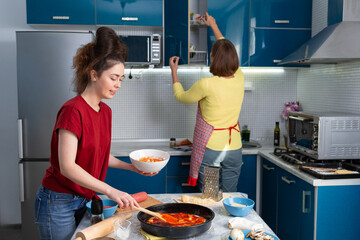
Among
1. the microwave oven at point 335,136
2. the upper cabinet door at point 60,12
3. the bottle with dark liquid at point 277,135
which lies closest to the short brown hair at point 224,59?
the microwave oven at point 335,136

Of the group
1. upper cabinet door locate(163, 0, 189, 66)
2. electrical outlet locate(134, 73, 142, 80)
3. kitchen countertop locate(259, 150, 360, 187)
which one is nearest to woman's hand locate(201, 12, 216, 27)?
upper cabinet door locate(163, 0, 189, 66)

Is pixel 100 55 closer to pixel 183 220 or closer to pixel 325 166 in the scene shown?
pixel 183 220

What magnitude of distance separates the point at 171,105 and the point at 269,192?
4.34ft

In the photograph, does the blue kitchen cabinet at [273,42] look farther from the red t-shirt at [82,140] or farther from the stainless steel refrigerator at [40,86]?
the red t-shirt at [82,140]

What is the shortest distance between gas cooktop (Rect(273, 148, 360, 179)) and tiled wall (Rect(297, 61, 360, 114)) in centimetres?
51

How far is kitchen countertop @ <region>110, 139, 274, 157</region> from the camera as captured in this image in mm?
3094

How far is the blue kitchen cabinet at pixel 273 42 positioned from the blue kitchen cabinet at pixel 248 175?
0.91 metres

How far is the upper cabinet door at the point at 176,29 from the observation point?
3.21 metres

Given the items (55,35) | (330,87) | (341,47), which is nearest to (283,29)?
(330,87)

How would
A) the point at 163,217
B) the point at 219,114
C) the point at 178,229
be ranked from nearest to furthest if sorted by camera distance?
the point at 178,229
the point at 163,217
the point at 219,114

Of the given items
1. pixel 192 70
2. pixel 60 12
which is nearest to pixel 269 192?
pixel 192 70

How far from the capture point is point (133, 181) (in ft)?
10.2

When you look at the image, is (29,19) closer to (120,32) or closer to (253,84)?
(120,32)

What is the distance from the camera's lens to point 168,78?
11.9 ft
